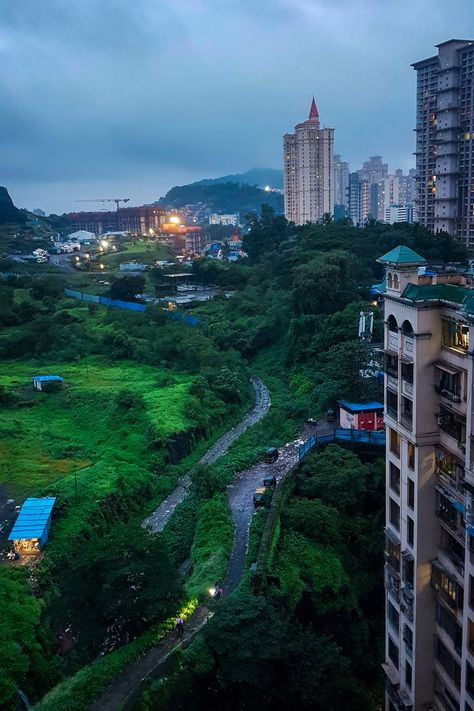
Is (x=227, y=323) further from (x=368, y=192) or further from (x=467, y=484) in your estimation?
(x=368, y=192)

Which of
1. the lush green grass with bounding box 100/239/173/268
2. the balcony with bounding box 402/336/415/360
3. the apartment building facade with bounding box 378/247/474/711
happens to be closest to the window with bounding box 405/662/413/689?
the apartment building facade with bounding box 378/247/474/711

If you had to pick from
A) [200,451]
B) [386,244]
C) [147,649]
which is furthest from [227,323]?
[147,649]

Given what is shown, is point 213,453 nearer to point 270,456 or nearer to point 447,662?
point 270,456

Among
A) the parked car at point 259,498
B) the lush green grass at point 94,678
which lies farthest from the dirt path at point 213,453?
the lush green grass at point 94,678

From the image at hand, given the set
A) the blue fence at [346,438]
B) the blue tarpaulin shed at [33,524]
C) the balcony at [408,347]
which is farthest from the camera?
the blue fence at [346,438]

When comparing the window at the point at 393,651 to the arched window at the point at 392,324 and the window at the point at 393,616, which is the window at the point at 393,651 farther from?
the arched window at the point at 392,324

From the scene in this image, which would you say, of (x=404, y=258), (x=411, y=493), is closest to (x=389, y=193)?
(x=404, y=258)

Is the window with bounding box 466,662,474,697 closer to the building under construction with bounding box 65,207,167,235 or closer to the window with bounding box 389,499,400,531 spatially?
the window with bounding box 389,499,400,531
